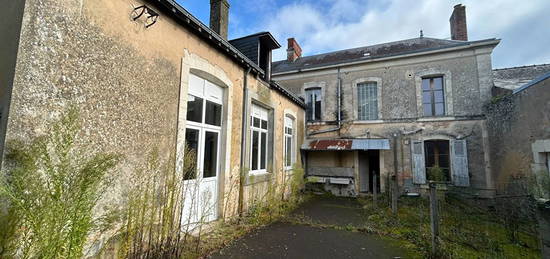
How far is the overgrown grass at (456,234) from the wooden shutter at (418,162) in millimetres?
1872

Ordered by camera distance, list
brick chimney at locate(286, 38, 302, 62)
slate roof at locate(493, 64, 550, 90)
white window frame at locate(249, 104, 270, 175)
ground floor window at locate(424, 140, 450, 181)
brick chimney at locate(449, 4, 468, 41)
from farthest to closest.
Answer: brick chimney at locate(286, 38, 302, 62) → brick chimney at locate(449, 4, 468, 41) → slate roof at locate(493, 64, 550, 90) → ground floor window at locate(424, 140, 450, 181) → white window frame at locate(249, 104, 270, 175)

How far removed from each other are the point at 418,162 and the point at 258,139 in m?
6.25

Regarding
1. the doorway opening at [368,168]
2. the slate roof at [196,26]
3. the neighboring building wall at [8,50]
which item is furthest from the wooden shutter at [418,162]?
the neighboring building wall at [8,50]

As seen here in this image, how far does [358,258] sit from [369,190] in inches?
258

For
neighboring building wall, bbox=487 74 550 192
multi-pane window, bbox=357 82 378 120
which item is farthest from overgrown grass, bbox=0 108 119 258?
multi-pane window, bbox=357 82 378 120

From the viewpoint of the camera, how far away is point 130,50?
2.68 meters

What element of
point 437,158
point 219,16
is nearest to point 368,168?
point 437,158

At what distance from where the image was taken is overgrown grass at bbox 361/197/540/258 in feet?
11.7

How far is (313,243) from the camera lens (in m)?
3.87

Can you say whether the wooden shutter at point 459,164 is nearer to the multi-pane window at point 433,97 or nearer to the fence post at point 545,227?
the multi-pane window at point 433,97

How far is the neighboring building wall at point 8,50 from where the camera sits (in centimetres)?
179

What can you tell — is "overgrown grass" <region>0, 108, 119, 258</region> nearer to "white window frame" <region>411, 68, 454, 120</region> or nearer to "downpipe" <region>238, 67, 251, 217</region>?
"downpipe" <region>238, 67, 251, 217</region>

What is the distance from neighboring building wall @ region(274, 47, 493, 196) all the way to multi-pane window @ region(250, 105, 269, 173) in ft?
12.9

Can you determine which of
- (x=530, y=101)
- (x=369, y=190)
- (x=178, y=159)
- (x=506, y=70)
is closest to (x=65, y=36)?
(x=178, y=159)
